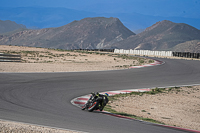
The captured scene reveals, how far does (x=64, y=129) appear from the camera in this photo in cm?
806

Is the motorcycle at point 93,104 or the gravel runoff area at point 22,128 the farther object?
the motorcycle at point 93,104

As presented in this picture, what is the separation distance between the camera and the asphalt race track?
876cm

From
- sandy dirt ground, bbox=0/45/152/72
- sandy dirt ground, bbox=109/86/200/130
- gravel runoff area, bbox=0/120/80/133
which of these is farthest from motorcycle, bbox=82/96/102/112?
sandy dirt ground, bbox=0/45/152/72

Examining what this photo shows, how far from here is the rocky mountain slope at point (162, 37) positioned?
15650cm

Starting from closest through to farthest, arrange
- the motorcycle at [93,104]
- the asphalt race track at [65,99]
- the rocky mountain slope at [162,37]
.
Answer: the asphalt race track at [65,99] < the motorcycle at [93,104] < the rocky mountain slope at [162,37]

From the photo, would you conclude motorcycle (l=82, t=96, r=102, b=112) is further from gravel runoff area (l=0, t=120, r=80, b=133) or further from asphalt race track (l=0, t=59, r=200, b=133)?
gravel runoff area (l=0, t=120, r=80, b=133)

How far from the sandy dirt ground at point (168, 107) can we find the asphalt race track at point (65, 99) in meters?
1.73

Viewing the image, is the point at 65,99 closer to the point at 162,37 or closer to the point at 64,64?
the point at 64,64

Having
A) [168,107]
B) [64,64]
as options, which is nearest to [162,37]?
[64,64]

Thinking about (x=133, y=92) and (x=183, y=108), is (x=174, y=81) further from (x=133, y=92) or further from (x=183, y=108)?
(x=183, y=108)

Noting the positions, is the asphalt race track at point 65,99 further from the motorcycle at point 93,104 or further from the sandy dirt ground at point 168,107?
the sandy dirt ground at point 168,107

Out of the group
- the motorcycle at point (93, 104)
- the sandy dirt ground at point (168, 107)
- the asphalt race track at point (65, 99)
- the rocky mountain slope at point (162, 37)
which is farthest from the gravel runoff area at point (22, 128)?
the rocky mountain slope at point (162, 37)

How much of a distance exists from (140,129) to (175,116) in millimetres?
3490

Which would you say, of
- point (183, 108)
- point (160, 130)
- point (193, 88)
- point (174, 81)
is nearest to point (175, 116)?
point (183, 108)
